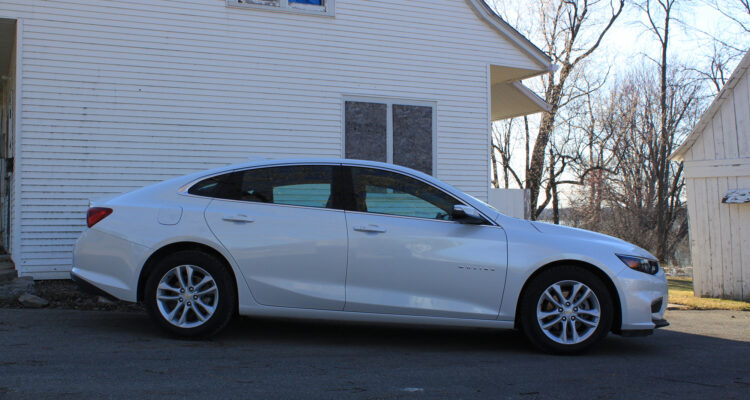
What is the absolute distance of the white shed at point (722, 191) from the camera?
1164 centimetres

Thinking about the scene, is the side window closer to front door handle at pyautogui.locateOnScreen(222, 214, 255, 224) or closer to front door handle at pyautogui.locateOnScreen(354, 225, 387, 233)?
front door handle at pyautogui.locateOnScreen(354, 225, 387, 233)

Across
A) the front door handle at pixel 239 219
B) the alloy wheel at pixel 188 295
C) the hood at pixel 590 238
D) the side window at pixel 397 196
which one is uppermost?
the side window at pixel 397 196

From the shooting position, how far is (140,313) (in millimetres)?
7570

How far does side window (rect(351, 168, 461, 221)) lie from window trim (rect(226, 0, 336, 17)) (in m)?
5.91

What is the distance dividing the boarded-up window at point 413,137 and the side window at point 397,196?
5.75 meters

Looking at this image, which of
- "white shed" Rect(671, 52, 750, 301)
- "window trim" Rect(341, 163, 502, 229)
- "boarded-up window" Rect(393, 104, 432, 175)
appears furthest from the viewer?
"boarded-up window" Rect(393, 104, 432, 175)

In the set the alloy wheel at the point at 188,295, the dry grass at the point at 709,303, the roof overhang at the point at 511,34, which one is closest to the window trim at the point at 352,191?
the alloy wheel at the point at 188,295

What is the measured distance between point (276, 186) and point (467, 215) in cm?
167

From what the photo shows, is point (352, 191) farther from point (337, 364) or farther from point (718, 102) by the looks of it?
point (718, 102)

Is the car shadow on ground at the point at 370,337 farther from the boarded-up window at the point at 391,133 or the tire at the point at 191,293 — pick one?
the boarded-up window at the point at 391,133

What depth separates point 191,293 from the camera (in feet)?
18.7

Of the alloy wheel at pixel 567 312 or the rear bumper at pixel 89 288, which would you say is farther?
the rear bumper at pixel 89 288

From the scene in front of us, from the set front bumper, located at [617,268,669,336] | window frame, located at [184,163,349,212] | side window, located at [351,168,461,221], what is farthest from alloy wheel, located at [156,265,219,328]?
front bumper, located at [617,268,669,336]

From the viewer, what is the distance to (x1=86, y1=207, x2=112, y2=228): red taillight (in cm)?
591
